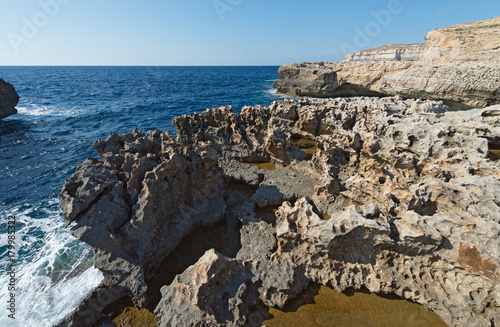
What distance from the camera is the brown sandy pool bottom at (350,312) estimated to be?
21.4 feet

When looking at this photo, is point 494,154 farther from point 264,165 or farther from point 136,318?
point 136,318

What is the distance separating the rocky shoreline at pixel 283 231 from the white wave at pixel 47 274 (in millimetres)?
2446

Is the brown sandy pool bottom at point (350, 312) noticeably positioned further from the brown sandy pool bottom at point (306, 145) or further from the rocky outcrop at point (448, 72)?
the rocky outcrop at point (448, 72)

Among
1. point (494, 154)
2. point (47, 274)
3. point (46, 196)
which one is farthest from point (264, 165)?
point (46, 196)

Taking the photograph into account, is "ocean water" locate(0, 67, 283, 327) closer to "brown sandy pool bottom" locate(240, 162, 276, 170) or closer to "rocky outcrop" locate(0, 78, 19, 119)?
"rocky outcrop" locate(0, 78, 19, 119)

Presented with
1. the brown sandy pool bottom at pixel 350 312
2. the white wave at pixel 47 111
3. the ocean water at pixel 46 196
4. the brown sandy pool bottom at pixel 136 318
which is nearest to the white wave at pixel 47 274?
the ocean water at pixel 46 196

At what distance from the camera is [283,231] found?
26.1 ft

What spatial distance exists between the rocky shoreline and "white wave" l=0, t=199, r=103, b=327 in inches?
96.3

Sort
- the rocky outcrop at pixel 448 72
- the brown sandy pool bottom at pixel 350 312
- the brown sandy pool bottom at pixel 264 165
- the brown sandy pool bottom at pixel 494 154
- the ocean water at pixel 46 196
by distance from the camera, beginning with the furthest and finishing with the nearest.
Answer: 1. the rocky outcrop at pixel 448 72
2. the brown sandy pool bottom at pixel 264 165
3. the brown sandy pool bottom at pixel 494 154
4. the ocean water at pixel 46 196
5. the brown sandy pool bottom at pixel 350 312

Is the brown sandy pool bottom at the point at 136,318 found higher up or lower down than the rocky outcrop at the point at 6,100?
lower down

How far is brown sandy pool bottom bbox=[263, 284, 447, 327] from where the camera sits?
6.53m

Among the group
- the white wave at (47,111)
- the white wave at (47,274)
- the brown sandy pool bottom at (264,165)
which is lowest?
the white wave at (47,274)

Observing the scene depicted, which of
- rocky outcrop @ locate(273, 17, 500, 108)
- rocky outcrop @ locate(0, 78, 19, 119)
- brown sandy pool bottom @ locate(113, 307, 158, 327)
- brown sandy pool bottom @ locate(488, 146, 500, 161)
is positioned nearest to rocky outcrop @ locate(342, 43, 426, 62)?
rocky outcrop @ locate(273, 17, 500, 108)

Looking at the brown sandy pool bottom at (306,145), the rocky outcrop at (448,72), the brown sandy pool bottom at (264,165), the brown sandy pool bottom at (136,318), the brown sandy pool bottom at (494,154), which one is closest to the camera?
the brown sandy pool bottom at (136,318)
